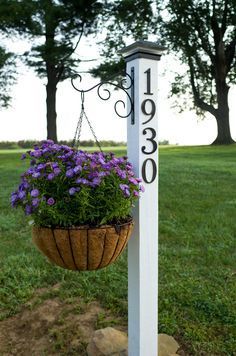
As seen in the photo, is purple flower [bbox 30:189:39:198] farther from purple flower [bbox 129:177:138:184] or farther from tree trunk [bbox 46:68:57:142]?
tree trunk [bbox 46:68:57:142]

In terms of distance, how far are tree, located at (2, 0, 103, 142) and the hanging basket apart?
16.5 m

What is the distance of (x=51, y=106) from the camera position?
19.2 m

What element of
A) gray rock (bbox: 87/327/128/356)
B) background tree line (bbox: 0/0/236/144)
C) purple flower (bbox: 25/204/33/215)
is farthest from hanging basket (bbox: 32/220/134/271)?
background tree line (bbox: 0/0/236/144)

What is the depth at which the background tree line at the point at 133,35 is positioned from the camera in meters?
A: 18.5

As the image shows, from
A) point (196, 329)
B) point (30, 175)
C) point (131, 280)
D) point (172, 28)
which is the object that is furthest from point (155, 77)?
point (172, 28)

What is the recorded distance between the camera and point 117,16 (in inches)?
766

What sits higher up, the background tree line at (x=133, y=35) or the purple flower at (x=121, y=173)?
the background tree line at (x=133, y=35)

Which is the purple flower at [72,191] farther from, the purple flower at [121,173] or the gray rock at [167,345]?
the gray rock at [167,345]

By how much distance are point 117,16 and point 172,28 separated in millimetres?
2956

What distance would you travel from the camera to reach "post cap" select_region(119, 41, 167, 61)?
7.89 feet

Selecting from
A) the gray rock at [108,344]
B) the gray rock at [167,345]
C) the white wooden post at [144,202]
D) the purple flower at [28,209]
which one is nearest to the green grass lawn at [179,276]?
the gray rock at [167,345]

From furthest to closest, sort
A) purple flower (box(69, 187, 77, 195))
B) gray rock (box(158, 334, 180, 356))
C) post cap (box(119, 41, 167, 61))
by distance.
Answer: gray rock (box(158, 334, 180, 356)), post cap (box(119, 41, 167, 61)), purple flower (box(69, 187, 77, 195))

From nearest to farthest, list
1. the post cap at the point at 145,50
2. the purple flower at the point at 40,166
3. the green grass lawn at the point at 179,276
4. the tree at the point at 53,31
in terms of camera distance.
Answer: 1. the purple flower at the point at 40,166
2. the post cap at the point at 145,50
3. the green grass lawn at the point at 179,276
4. the tree at the point at 53,31

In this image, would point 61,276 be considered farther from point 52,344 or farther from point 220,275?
point 220,275
